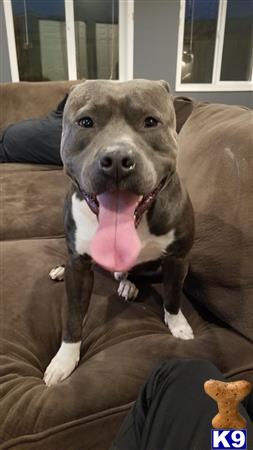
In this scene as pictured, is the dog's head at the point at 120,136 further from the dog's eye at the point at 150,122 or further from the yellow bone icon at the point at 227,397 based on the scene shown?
the yellow bone icon at the point at 227,397

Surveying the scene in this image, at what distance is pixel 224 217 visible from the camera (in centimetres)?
107

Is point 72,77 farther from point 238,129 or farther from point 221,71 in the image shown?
point 238,129

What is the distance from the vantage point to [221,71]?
5141 mm

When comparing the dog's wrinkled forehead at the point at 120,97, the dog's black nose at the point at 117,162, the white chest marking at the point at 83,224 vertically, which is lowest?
the white chest marking at the point at 83,224

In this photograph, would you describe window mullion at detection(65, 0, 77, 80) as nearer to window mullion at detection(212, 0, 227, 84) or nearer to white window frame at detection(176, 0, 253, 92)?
white window frame at detection(176, 0, 253, 92)

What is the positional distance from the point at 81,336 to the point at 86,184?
0.44m

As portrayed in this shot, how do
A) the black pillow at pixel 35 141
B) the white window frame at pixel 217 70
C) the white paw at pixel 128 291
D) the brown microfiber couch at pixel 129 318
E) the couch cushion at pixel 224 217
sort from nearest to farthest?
the brown microfiber couch at pixel 129 318 → the couch cushion at pixel 224 217 → the white paw at pixel 128 291 → the black pillow at pixel 35 141 → the white window frame at pixel 217 70

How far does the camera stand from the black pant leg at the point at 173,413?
0.67 meters

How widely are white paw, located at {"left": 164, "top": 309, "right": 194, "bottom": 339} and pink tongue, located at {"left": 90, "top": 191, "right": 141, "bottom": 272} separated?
31 centimetres

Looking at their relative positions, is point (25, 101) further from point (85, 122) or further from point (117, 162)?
point (117, 162)

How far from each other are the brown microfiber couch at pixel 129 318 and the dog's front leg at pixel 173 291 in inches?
1.5

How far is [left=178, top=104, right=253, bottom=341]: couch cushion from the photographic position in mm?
1006

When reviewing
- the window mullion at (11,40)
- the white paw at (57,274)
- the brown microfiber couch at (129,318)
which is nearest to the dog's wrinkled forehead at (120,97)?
the brown microfiber couch at (129,318)

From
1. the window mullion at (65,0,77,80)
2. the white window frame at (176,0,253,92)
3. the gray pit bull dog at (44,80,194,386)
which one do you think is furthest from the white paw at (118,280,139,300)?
the white window frame at (176,0,253,92)
